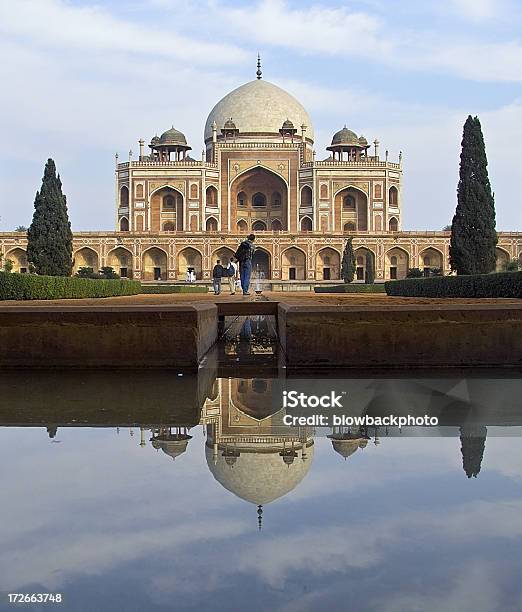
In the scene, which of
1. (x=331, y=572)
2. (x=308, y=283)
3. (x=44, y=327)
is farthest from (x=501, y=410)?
(x=308, y=283)

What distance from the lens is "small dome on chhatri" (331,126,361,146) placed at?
129 feet

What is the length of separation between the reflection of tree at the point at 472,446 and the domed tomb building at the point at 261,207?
2987 cm

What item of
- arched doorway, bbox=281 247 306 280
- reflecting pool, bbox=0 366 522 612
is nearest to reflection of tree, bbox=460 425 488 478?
reflecting pool, bbox=0 366 522 612

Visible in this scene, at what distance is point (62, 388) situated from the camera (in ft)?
11.5

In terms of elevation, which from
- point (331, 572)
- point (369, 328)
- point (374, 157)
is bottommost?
point (331, 572)

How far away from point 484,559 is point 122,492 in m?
0.81

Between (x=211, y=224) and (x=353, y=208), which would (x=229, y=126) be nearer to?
(x=211, y=224)

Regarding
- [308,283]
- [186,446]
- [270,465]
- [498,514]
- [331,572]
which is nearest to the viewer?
[331,572]

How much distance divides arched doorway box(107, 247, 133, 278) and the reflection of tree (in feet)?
107

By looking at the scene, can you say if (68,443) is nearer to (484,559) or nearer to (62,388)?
(62,388)

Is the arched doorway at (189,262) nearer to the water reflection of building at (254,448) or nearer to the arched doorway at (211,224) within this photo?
the arched doorway at (211,224)

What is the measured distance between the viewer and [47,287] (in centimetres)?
1333

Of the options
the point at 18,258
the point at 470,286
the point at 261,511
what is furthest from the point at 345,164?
the point at 261,511

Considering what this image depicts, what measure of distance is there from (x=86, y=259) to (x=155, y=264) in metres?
2.91
